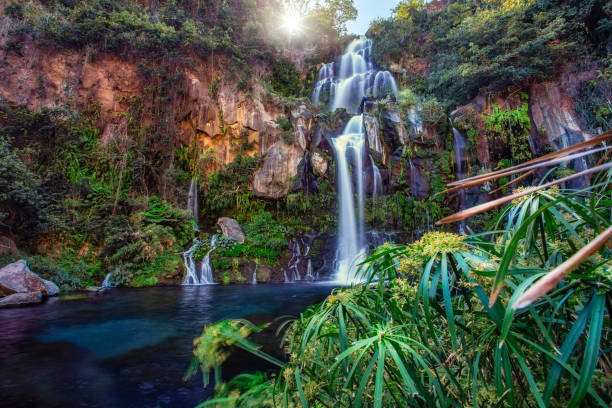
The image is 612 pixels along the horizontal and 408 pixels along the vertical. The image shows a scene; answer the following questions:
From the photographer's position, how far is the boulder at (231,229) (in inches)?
511

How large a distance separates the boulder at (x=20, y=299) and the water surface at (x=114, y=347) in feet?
1.56

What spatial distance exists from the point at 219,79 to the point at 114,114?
20.6ft

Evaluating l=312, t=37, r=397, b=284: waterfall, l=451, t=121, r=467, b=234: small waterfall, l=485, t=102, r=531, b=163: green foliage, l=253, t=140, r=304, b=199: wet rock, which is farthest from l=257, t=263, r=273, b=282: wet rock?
l=485, t=102, r=531, b=163: green foliage

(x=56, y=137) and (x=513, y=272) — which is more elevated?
(x=56, y=137)

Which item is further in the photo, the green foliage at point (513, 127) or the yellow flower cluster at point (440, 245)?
the green foliage at point (513, 127)

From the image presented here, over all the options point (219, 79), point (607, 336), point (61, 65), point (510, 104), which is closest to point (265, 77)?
point (219, 79)

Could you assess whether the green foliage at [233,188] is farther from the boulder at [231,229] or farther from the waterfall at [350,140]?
the waterfall at [350,140]

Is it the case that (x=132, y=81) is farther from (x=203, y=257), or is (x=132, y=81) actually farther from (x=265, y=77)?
(x=203, y=257)

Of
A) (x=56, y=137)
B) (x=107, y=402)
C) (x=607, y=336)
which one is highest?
(x=56, y=137)

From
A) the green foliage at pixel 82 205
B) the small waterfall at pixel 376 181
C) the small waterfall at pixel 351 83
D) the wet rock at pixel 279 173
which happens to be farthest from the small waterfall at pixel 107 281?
the small waterfall at pixel 351 83

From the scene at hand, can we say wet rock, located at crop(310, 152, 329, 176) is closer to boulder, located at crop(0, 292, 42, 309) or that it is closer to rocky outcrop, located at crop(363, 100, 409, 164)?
rocky outcrop, located at crop(363, 100, 409, 164)

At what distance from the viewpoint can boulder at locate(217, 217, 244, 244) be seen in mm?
12982

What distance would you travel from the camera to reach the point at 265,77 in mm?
18359

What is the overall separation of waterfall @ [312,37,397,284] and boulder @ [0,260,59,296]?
9748 millimetres
